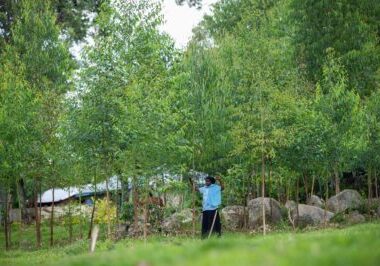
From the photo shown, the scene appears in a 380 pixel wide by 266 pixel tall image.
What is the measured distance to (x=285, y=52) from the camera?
42188mm

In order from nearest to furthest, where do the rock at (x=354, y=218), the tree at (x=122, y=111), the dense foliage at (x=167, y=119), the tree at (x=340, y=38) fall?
the tree at (x=122, y=111) < the dense foliage at (x=167, y=119) < the rock at (x=354, y=218) < the tree at (x=340, y=38)

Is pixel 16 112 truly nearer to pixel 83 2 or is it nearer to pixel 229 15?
pixel 83 2

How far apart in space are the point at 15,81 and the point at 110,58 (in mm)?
6405

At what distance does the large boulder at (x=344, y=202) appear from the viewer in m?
36.3

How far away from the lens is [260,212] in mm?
32125

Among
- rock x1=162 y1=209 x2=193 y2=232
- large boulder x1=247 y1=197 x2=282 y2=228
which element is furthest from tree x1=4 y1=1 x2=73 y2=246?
large boulder x1=247 y1=197 x2=282 y2=228

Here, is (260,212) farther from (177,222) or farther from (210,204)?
(210,204)

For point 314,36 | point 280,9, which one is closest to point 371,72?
point 314,36

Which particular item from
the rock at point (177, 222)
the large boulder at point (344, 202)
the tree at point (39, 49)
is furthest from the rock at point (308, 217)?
the tree at point (39, 49)

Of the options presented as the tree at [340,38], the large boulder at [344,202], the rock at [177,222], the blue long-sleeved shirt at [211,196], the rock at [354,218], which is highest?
the tree at [340,38]

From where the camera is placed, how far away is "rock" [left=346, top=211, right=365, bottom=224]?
106ft

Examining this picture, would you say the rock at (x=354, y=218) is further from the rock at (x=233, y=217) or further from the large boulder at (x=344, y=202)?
the rock at (x=233, y=217)

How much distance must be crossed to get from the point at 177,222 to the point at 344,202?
38.8ft

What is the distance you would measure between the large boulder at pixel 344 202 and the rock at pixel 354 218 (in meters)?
1.53
